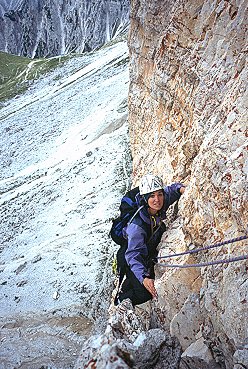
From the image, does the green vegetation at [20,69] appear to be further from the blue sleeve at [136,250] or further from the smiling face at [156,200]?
the blue sleeve at [136,250]

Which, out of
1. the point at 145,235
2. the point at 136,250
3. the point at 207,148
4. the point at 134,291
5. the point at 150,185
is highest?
the point at 207,148

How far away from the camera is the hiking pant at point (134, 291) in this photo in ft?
20.3

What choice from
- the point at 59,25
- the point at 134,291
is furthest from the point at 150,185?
the point at 59,25

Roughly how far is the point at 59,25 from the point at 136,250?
17152 cm

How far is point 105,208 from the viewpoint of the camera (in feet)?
49.8

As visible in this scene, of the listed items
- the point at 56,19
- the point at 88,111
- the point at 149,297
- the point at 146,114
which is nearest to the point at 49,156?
the point at 88,111

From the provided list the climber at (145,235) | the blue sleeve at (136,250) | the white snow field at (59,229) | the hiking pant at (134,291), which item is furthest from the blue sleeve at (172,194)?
the white snow field at (59,229)

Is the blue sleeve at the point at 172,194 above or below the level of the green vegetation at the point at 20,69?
above

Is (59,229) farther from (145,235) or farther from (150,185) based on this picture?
(150,185)

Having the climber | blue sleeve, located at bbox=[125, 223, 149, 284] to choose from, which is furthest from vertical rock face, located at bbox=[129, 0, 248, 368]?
blue sleeve, located at bbox=[125, 223, 149, 284]

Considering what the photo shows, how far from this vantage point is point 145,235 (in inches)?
231

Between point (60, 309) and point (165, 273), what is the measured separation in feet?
20.9

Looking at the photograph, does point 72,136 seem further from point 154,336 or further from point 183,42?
point 154,336

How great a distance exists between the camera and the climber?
5.64m
